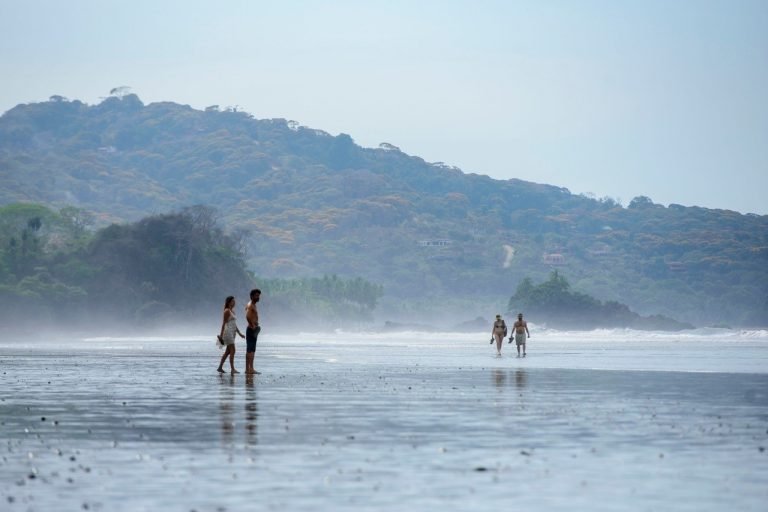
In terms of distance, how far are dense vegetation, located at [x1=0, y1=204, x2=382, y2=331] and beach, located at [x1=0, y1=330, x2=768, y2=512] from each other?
353 ft

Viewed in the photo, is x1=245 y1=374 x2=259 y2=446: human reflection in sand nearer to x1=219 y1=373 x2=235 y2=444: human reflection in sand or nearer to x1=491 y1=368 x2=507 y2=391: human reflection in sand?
x1=219 y1=373 x2=235 y2=444: human reflection in sand

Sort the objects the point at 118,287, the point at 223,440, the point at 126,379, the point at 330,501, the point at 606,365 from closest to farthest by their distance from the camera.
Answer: the point at 330,501 < the point at 223,440 < the point at 126,379 < the point at 606,365 < the point at 118,287

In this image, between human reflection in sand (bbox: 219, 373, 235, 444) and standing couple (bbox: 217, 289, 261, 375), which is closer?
human reflection in sand (bbox: 219, 373, 235, 444)

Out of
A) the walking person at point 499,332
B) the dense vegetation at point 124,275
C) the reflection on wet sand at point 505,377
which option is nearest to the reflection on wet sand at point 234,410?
the reflection on wet sand at point 505,377

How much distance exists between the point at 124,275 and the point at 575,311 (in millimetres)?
66151

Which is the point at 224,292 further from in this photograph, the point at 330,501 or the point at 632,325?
the point at 330,501

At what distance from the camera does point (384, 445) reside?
1659 centimetres

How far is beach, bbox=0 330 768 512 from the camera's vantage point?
41.0ft

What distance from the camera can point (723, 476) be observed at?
13.7 metres

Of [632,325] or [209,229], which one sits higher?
[209,229]

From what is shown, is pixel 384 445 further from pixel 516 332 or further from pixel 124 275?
pixel 124 275

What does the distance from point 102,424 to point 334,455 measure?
5.22 m

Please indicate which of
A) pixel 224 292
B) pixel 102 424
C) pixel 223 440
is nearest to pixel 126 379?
pixel 102 424

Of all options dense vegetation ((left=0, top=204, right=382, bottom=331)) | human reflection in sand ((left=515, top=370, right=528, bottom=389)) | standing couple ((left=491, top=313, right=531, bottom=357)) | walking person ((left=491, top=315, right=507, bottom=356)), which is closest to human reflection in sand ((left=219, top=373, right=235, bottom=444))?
human reflection in sand ((left=515, top=370, right=528, bottom=389))
